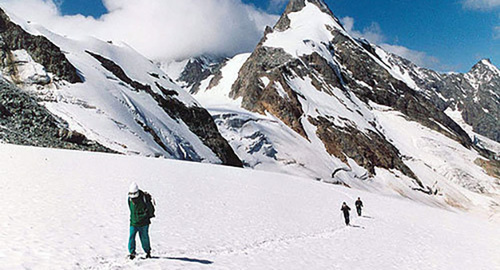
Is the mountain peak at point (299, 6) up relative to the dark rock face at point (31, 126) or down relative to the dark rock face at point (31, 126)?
up

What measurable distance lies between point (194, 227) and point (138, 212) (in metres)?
5.11

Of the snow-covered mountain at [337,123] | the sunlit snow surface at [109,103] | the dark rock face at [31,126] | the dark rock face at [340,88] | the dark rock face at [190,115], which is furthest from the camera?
the dark rock face at [340,88]

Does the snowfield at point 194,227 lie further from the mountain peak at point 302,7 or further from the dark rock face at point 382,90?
Result: the mountain peak at point 302,7

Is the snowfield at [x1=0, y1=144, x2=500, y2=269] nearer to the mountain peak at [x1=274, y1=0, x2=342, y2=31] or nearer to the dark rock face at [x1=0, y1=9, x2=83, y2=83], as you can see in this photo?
the dark rock face at [x1=0, y1=9, x2=83, y2=83]

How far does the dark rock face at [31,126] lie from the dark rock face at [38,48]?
695cm

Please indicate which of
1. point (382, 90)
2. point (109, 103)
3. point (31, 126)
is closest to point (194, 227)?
point (31, 126)

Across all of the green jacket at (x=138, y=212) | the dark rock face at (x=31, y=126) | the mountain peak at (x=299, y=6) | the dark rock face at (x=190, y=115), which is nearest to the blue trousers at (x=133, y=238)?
the green jacket at (x=138, y=212)

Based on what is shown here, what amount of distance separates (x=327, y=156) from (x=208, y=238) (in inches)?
2768

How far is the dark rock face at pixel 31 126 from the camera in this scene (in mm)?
31484

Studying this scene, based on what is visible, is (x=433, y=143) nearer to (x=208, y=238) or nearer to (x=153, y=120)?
(x=153, y=120)

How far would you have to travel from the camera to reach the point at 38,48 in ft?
145

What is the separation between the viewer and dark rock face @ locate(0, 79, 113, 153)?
31.5m

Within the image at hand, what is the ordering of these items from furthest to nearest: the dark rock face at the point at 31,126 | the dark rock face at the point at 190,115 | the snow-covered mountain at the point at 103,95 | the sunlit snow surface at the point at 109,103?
1. the dark rock face at the point at 190,115
2. the snow-covered mountain at the point at 103,95
3. the sunlit snow surface at the point at 109,103
4. the dark rock face at the point at 31,126

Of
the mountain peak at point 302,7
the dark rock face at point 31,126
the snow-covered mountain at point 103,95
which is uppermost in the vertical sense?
the mountain peak at point 302,7
